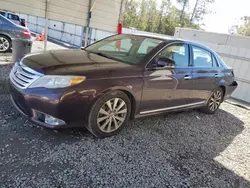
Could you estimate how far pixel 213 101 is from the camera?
5270 mm

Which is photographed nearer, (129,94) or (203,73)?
(129,94)

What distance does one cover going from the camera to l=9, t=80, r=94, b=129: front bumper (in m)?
2.73

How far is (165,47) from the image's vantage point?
3748 mm

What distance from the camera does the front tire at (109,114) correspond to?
305cm

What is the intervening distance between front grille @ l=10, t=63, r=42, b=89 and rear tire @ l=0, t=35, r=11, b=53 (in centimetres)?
573

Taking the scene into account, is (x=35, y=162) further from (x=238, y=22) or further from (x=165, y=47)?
(x=238, y=22)

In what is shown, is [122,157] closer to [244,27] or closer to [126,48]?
[126,48]

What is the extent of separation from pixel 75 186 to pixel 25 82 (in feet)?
4.81

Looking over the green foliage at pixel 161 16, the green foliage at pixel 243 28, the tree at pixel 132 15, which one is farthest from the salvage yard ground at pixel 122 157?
the green foliage at pixel 243 28

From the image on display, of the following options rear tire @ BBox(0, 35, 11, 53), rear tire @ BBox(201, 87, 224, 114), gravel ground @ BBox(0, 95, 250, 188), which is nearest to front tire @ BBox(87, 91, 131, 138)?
gravel ground @ BBox(0, 95, 250, 188)

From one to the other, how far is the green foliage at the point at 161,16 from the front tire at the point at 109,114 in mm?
30525

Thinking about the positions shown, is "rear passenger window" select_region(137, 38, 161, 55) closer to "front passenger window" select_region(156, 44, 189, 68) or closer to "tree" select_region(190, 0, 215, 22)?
"front passenger window" select_region(156, 44, 189, 68)

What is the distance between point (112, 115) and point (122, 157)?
24.3 inches

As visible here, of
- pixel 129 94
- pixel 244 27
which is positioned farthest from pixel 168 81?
pixel 244 27
